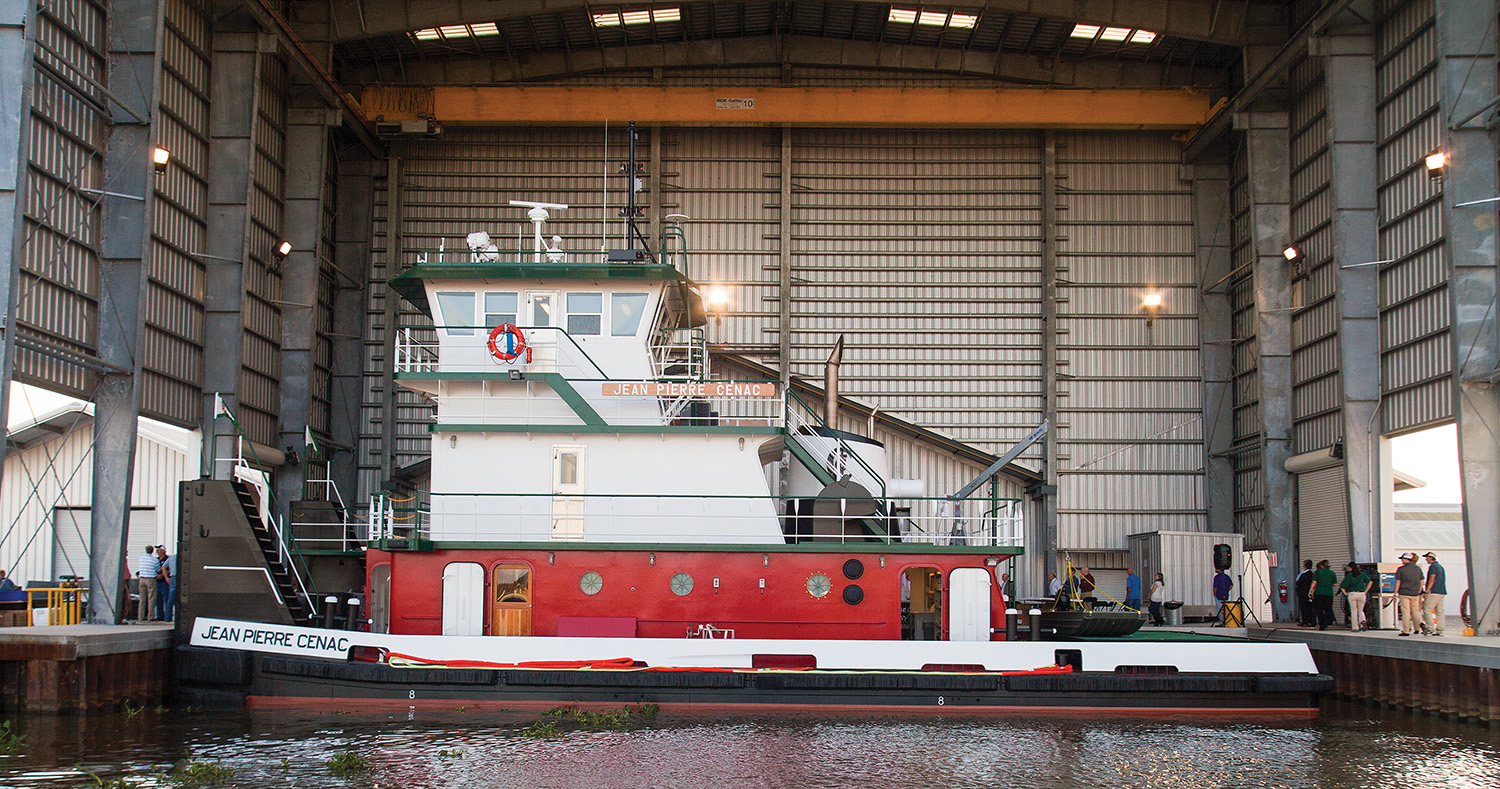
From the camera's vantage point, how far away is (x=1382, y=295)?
2067 centimetres

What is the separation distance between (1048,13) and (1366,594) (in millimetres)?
12783

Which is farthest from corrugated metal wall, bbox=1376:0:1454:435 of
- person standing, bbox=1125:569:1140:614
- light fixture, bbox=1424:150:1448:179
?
person standing, bbox=1125:569:1140:614

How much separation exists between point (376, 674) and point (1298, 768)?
986cm

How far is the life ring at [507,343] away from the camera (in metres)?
14.1

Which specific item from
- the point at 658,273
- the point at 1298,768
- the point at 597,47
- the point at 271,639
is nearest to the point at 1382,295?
the point at 1298,768

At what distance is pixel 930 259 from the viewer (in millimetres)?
26922

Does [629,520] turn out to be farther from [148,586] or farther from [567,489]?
[148,586]

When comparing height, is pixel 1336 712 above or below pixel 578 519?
below

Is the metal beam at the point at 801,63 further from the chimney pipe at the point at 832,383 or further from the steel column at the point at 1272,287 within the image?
the chimney pipe at the point at 832,383

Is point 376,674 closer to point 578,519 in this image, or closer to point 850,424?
point 578,519

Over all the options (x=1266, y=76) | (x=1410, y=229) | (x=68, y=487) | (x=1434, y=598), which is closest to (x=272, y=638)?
(x=68, y=487)

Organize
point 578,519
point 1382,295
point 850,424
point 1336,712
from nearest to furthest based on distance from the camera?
point 578,519, point 1336,712, point 1382,295, point 850,424

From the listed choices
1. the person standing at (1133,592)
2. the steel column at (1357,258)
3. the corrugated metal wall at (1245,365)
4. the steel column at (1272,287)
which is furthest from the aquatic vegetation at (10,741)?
the corrugated metal wall at (1245,365)

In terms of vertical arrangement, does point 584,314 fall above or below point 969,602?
above
